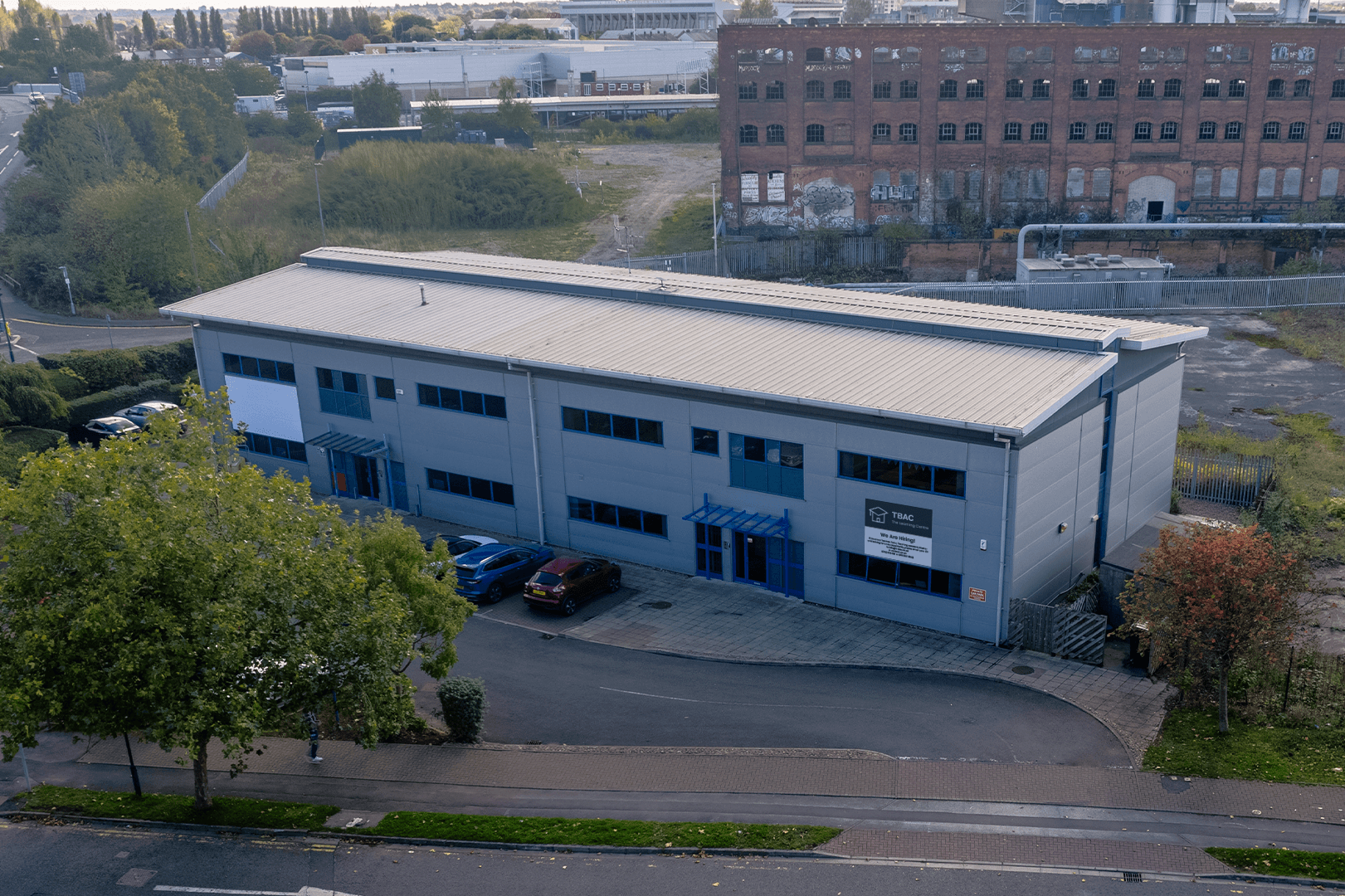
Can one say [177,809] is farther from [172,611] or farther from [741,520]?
[741,520]

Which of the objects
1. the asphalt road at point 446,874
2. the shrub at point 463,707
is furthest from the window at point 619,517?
the asphalt road at point 446,874

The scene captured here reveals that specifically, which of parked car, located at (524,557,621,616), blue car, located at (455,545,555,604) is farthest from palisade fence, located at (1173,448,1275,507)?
blue car, located at (455,545,555,604)

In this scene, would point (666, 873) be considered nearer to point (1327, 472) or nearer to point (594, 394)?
point (594, 394)

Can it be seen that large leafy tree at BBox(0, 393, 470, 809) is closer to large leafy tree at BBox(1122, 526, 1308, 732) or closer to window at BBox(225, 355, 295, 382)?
large leafy tree at BBox(1122, 526, 1308, 732)

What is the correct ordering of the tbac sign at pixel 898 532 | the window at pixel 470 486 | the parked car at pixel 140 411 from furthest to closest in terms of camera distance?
the parked car at pixel 140 411 → the window at pixel 470 486 → the tbac sign at pixel 898 532

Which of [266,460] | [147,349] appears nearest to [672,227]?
[147,349]

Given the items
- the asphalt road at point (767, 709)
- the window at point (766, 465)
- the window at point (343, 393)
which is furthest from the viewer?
the window at point (343, 393)

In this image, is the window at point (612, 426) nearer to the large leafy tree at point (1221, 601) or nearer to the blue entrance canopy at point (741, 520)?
the blue entrance canopy at point (741, 520)
